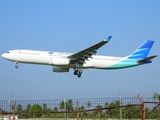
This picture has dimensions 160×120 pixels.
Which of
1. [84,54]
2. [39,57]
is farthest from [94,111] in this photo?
[84,54]

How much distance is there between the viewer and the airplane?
36.8 metres

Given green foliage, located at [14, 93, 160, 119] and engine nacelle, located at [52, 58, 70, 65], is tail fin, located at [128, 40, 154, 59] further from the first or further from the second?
green foliage, located at [14, 93, 160, 119]

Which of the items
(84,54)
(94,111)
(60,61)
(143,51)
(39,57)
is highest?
(143,51)

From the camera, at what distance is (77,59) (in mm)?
39094

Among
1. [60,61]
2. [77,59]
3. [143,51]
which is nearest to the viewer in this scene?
[60,61]

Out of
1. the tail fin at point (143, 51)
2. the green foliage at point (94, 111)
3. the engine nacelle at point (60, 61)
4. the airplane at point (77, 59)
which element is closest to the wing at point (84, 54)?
the airplane at point (77, 59)

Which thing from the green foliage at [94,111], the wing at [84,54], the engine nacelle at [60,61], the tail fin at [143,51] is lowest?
the green foliage at [94,111]

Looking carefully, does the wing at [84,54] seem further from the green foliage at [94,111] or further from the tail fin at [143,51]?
the green foliage at [94,111]

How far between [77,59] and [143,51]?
12.2 meters

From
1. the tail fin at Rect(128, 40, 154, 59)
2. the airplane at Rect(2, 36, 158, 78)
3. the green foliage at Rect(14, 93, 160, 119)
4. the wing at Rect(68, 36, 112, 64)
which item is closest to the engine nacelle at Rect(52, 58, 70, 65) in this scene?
the airplane at Rect(2, 36, 158, 78)

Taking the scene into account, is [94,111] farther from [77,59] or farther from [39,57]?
[77,59]

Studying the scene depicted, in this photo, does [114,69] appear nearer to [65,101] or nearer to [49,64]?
[49,64]

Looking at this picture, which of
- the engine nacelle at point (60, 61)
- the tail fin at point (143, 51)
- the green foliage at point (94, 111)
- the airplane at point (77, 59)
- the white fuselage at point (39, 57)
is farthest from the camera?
the tail fin at point (143, 51)

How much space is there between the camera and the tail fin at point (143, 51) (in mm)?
44438
